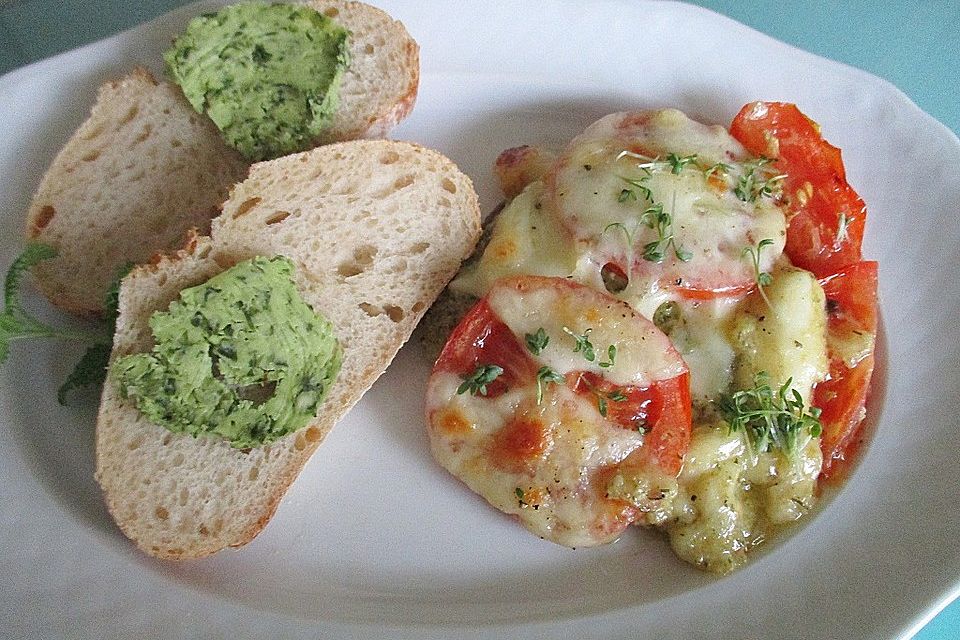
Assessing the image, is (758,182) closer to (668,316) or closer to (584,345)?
(668,316)

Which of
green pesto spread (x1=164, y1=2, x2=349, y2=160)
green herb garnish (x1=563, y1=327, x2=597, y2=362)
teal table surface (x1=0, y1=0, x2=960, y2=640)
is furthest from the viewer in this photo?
teal table surface (x1=0, y1=0, x2=960, y2=640)

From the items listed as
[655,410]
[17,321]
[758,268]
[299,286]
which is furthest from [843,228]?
[17,321]

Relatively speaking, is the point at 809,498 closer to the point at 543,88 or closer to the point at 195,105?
the point at 543,88

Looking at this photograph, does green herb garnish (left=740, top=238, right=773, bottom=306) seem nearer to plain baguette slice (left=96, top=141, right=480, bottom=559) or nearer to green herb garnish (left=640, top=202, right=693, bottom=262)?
green herb garnish (left=640, top=202, right=693, bottom=262)

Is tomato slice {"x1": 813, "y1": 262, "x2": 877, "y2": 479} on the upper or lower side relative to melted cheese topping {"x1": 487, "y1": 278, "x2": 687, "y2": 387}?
lower

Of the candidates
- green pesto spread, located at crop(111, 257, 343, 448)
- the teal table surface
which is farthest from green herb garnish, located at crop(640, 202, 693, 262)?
the teal table surface

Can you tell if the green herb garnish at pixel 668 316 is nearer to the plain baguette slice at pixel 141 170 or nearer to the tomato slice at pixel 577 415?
the tomato slice at pixel 577 415
